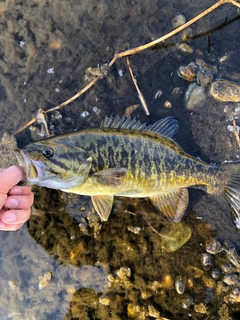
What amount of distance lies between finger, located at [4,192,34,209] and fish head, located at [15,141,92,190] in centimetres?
18

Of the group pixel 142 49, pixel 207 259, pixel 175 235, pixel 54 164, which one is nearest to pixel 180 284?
pixel 207 259

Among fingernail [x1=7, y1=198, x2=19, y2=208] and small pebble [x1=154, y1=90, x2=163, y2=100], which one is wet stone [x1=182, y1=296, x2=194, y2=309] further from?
small pebble [x1=154, y1=90, x2=163, y2=100]

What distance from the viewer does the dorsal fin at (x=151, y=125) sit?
3.43 meters

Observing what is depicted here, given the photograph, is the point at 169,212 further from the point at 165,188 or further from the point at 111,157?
the point at 111,157

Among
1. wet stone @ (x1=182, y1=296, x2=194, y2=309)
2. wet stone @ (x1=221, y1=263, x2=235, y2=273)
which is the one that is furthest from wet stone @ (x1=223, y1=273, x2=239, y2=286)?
wet stone @ (x1=182, y1=296, x2=194, y2=309)

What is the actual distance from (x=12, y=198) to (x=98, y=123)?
4.88 ft

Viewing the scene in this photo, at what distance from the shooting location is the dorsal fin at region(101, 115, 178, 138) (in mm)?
3427

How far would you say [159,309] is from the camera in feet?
12.7

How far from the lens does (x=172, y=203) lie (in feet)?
12.3

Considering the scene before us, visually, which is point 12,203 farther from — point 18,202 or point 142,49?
→ point 142,49

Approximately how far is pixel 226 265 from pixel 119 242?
1.35 m

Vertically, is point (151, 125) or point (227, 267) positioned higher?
point (151, 125)

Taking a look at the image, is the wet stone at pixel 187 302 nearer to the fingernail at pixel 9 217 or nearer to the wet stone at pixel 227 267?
the wet stone at pixel 227 267

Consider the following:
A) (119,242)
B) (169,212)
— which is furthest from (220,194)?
(119,242)
